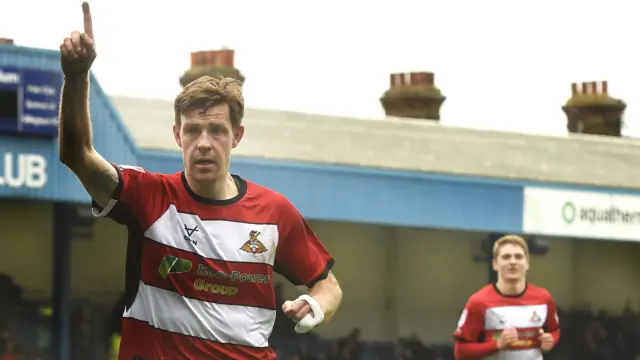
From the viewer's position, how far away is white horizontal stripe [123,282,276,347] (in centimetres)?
582

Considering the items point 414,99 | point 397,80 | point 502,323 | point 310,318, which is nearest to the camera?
point 310,318

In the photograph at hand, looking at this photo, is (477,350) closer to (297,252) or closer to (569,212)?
(297,252)

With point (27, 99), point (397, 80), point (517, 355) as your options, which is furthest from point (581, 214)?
point (517, 355)

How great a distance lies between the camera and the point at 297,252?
20.7ft

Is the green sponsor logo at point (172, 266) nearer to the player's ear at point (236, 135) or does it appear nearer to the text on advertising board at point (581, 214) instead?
the player's ear at point (236, 135)

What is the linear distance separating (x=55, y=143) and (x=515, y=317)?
6.70m

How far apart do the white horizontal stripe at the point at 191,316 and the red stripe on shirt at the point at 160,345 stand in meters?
0.02

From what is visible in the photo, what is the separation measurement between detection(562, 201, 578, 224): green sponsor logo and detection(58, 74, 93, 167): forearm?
62.1 ft

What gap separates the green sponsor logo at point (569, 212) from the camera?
23828 mm

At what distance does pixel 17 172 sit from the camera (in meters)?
17.8

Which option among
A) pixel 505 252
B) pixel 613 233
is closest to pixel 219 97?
pixel 505 252

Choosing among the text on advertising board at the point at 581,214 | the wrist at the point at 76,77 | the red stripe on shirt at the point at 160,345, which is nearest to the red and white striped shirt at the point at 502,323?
the red stripe on shirt at the point at 160,345

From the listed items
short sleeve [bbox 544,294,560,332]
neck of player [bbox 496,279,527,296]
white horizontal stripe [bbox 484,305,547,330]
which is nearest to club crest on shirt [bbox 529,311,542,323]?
white horizontal stripe [bbox 484,305,547,330]

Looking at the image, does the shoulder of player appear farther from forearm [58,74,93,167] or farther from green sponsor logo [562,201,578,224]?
green sponsor logo [562,201,578,224]
